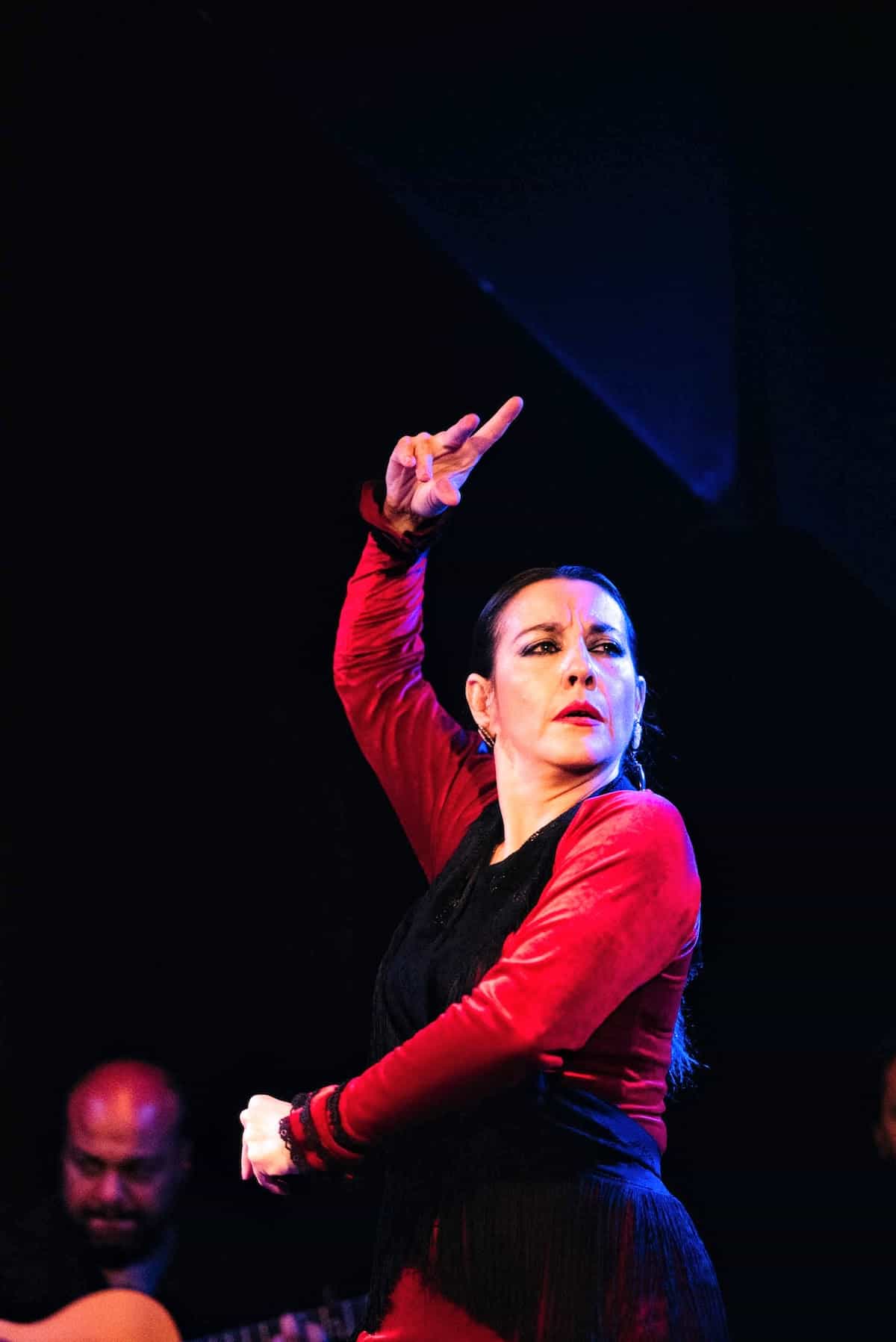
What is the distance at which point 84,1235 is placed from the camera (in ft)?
8.89

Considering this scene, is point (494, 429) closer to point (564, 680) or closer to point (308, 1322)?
point (564, 680)

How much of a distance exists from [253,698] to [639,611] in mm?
890

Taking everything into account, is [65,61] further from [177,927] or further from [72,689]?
[177,927]

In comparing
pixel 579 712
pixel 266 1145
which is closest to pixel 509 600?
pixel 579 712

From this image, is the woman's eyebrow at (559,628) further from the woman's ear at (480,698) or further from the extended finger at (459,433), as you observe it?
the extended finger at (459,433)

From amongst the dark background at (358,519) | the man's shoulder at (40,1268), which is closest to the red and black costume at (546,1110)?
the dark background at (358,519)

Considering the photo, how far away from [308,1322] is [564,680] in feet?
5.56

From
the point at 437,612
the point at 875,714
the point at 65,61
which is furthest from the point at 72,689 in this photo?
the point at 875,714

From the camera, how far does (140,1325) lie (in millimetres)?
2670

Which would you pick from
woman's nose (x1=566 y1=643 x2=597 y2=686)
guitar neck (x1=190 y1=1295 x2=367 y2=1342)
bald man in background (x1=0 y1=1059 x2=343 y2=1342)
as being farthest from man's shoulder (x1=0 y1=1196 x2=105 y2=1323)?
woman's nose (x1=566 y1=643 x2=597 y2=686)

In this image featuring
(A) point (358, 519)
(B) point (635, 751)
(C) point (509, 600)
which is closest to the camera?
(C) point (509, 600)

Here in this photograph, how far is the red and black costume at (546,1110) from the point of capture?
4.62ft

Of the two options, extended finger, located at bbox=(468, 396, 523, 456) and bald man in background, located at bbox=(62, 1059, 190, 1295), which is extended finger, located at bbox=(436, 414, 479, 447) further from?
bald man in background, located at bbox=(62, 1059, 190, 1295)

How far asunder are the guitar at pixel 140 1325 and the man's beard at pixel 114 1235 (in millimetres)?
62
